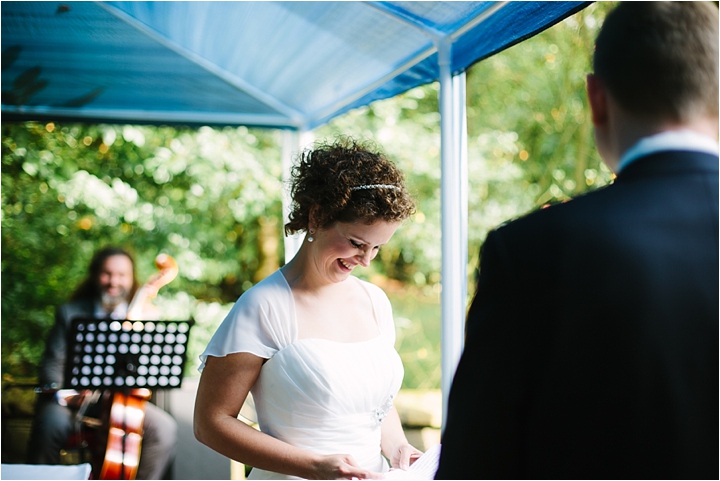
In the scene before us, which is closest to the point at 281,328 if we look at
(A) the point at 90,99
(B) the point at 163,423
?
(B) the point at 163,423

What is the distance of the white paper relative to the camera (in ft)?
6.25

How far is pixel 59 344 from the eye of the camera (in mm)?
4574

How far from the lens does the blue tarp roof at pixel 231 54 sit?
302 centimetres

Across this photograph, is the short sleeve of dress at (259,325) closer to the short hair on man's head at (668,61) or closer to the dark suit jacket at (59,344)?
the short hair on man's head at (668,61)

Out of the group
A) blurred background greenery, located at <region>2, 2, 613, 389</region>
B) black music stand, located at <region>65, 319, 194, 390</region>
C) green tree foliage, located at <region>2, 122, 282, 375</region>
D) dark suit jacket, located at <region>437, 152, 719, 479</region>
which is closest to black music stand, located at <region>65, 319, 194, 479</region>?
black music stand, located at <region>65, 319, 194, 390</region>

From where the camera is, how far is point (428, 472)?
75.4 inches

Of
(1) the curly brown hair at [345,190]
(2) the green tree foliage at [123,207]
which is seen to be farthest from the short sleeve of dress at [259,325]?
(2) the green tree foliage at [123,207]

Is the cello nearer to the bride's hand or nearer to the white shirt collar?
the bride's hand

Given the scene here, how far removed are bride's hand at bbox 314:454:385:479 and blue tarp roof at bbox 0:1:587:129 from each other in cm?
159

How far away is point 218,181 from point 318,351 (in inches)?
250

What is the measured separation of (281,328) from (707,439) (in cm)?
125

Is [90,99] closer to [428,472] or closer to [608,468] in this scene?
[428,472]

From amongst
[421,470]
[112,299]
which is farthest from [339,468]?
[112,299]

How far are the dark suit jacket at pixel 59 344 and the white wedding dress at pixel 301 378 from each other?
2.90 m
